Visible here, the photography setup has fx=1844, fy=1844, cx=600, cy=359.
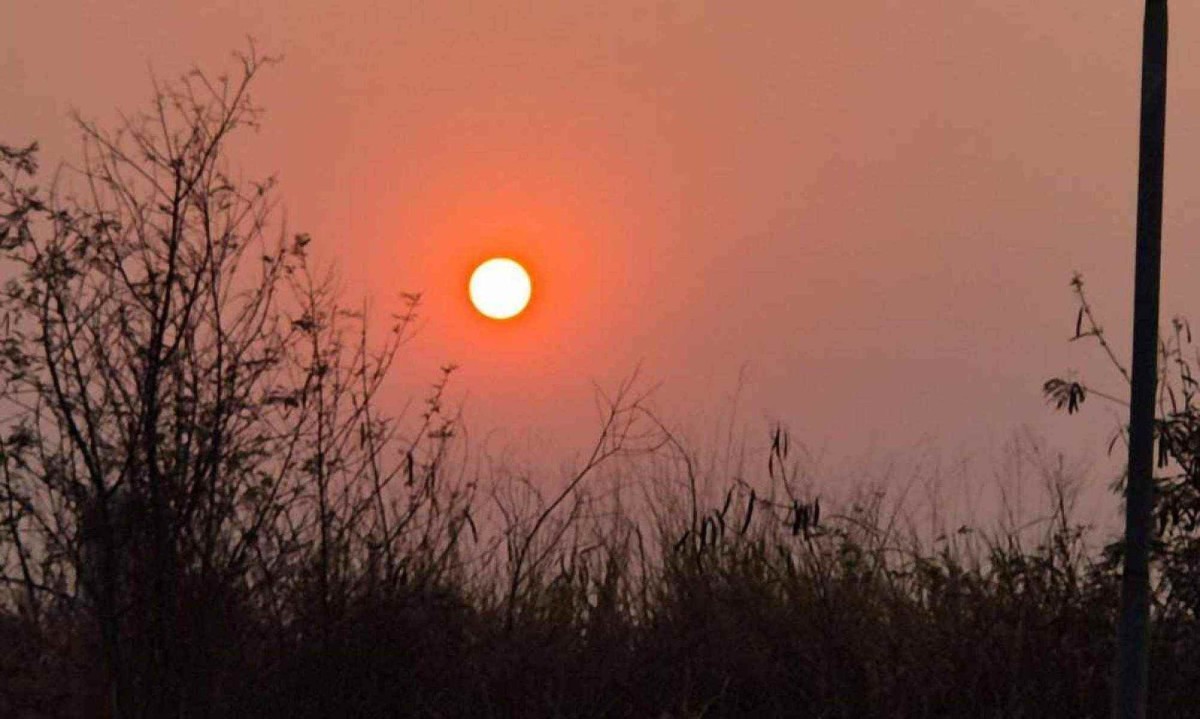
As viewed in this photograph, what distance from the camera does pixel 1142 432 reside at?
823 centimetres

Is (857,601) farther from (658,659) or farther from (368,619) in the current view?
(368,619)

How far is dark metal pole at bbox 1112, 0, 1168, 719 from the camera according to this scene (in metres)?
8.19

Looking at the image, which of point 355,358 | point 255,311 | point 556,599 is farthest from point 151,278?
point 556,599

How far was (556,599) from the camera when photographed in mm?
12219

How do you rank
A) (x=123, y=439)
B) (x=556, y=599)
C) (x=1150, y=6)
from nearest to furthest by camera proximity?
(x=1150, y=6) < (x=123, y=439) < (x=556, y=599)

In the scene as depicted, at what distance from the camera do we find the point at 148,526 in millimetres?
10680

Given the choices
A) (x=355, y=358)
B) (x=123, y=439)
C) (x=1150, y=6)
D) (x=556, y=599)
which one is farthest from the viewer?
(x=556, y=599)

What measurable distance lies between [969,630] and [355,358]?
4.27 metres

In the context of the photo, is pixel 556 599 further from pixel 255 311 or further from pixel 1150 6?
pixel 1150 6

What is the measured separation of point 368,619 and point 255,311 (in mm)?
2073

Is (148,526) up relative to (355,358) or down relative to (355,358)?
down

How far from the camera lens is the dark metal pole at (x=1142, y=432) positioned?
26.9 ft

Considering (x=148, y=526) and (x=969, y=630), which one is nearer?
(x=148, y=526)

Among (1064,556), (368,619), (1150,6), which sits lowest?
(368,619)
